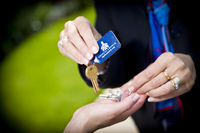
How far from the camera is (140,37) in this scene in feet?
4.29

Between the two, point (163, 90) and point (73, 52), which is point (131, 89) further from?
point (73, 52)

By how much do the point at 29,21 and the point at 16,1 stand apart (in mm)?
896

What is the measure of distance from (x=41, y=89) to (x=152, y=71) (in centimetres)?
361

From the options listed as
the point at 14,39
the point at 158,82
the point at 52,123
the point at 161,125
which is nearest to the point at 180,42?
the point at 158,82

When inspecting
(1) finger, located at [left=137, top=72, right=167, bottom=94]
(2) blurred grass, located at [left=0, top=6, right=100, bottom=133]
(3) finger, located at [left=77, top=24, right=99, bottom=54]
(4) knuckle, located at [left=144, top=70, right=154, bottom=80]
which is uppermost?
(3) finger, located at [left=77, top=24, right=99, bottom=54]

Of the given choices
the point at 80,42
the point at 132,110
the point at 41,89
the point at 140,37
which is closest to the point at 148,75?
the point at 132,110

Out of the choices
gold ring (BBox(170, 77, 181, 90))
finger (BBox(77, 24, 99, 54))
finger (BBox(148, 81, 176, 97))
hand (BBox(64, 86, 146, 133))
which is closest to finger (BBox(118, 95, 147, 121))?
hand (BBox(64, 86, 146, 133))

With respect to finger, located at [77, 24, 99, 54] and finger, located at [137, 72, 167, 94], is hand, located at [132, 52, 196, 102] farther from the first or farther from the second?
finger, located at [77, 24, 99, 54]

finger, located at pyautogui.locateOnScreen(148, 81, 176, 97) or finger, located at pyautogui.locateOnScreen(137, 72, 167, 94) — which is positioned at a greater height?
finger, located at pyautogui.locateOnScreen(137, 72, 167, 94)

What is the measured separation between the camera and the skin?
39.2 inches

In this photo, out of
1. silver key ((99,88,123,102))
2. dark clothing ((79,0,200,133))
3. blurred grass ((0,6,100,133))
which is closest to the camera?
silver key ((99,88,123,102))

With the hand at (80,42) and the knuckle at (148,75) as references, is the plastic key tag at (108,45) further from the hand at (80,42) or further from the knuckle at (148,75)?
the knuckle at (148,75)

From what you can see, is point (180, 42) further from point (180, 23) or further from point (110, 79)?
point (110, 79)

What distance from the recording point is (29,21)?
6.48 metres
